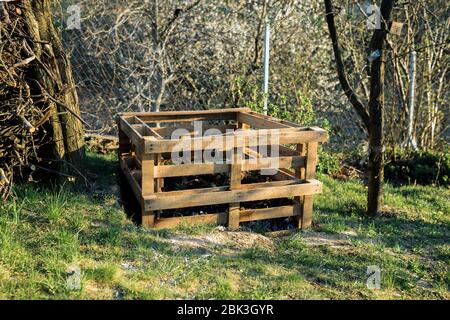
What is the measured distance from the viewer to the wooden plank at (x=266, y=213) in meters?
4.16

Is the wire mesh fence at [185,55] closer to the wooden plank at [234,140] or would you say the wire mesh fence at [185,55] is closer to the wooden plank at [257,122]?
the wooden plank at [257,122]

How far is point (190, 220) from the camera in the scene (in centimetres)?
399

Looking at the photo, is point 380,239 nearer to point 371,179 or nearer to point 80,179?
point 371,179

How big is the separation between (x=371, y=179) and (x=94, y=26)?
381cm

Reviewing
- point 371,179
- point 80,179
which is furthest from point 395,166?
point 80,179

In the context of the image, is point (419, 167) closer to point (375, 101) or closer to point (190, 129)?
point (375, 101)

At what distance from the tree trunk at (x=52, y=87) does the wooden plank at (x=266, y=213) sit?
4.92ft

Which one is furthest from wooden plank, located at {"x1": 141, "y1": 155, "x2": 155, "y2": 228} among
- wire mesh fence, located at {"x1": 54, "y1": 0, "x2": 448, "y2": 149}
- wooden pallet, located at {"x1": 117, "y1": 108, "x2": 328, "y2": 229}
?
wire mesh fence, located at {"x1": 54, "y1": 0, "x2": 448, "y2": 149}

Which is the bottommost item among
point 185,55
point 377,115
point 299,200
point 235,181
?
point 299,200

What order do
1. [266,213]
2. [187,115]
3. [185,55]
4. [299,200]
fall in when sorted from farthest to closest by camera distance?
[185,55]
[187,115]
[299,200]
[266,213]

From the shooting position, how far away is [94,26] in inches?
241

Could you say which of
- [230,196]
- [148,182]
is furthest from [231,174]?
[148,182]

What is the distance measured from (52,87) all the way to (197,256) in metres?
1.90

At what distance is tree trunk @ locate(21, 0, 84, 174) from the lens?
3930 millimetres
